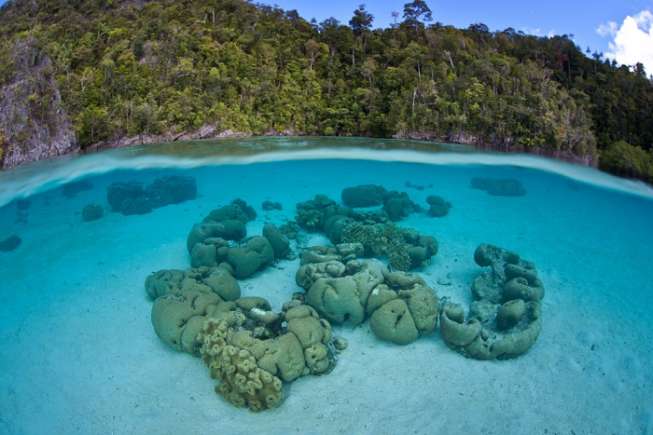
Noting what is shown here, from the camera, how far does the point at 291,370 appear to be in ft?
18.3

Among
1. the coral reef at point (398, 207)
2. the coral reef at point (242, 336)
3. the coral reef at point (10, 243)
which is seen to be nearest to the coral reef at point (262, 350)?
the coral reef at point (242, 336)

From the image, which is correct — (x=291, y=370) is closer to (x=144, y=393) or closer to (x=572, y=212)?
(x=144, y=393)

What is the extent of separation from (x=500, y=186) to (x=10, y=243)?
579 inches

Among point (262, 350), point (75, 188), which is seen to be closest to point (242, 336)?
point (262, 350)

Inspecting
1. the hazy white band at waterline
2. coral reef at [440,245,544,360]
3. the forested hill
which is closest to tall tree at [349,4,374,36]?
the forested hill

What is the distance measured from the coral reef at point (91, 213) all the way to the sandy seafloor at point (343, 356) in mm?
335

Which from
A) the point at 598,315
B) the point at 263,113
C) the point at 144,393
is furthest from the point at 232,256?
the point at 263,113

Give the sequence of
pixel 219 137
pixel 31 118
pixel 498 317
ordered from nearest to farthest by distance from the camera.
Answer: pixel 498 317 → pixel 31 118 → pixel 219 137

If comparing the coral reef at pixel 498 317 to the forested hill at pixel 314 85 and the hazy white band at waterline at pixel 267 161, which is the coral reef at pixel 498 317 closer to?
the hazy white band at waterline at pixel 267 161

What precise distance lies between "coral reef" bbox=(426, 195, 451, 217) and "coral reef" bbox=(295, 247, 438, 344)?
17.2ft

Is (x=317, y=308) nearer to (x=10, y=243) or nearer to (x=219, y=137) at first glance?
(x=10, y=243)

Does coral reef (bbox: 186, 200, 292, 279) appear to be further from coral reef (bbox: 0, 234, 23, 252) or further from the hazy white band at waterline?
the hazy white band at waterline

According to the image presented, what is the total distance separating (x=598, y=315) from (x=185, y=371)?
22.7 feet

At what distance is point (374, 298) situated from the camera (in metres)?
6.80
